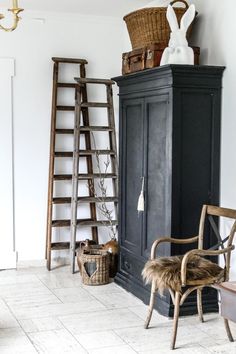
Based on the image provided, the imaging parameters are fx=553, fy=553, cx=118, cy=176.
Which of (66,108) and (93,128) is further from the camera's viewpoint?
(66,108)

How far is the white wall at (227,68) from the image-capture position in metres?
4.28

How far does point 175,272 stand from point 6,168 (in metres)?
2.71

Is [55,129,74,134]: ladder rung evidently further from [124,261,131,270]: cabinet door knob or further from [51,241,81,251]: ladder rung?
[124,261,131,270]: cabinet door knob

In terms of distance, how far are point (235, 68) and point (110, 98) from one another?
2040mm

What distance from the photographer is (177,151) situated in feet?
14.1

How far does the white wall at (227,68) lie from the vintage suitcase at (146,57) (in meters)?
0.19

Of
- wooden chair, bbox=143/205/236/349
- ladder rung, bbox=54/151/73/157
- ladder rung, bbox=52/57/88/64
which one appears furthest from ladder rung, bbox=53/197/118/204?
wooden chair, bbox=143/205/236/349

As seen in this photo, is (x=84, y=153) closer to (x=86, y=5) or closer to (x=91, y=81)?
(x=91, y=81)

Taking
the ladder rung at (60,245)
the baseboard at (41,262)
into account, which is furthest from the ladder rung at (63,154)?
the baseboard at (41,262)

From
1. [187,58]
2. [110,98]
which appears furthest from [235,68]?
[110,98]

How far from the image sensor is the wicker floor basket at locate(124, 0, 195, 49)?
4.61 m

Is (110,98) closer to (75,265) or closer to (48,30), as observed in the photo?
(48,30)

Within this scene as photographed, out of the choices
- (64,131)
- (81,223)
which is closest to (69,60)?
(64,131)

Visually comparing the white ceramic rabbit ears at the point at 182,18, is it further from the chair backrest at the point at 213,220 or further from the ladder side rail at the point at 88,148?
the ladder side rail at the point at 88,148
